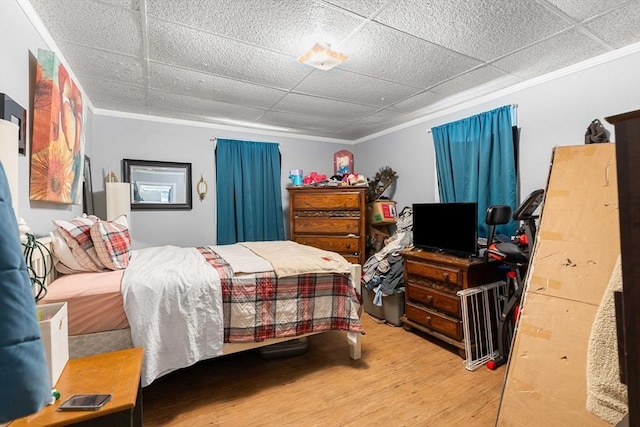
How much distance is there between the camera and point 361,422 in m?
1.69

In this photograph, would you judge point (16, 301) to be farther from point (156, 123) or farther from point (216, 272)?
point (156, 123)

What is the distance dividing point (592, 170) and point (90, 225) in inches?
117

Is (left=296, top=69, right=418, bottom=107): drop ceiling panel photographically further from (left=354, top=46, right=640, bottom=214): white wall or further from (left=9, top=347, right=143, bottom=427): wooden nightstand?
(left=9, top=347, right=143, bottom=427): wooden nightstand

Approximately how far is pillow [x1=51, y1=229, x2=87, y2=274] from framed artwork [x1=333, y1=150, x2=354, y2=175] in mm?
3371

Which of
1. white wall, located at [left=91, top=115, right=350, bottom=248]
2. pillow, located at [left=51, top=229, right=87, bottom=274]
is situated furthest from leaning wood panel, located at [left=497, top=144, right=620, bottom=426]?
white wall, located at [left=91, top=115, right=350, bottom=248]

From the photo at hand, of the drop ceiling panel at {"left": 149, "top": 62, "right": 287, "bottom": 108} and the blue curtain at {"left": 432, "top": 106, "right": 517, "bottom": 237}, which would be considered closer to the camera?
the drop ceiling panel at {"left": 149, "top": 62, "right": 287, "bottom": 108}

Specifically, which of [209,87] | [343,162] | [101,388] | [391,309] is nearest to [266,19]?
[209,87]

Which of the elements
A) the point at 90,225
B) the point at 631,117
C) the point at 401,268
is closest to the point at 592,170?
the point at 631,117

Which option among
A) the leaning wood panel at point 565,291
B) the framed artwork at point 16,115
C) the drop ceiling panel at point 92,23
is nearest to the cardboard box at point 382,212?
the leaning wood panel at point 565,291

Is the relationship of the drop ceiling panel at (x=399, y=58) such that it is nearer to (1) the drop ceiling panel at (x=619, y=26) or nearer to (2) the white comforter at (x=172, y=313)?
(1) the drop ceiling panel at (x=619, y=26)

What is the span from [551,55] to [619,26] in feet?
1.32

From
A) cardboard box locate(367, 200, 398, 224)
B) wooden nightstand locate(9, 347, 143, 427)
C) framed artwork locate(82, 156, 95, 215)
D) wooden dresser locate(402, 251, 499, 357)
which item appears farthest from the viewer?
cardboard box locate(367, 200, 398, 224)

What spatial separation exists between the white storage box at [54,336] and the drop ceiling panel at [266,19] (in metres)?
1.62

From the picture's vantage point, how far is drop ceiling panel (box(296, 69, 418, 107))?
102 inches
